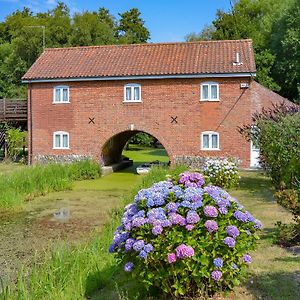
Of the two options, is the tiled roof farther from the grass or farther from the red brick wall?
the grass

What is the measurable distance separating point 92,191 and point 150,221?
1488cm

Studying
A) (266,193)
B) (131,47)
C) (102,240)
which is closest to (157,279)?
(102,240)

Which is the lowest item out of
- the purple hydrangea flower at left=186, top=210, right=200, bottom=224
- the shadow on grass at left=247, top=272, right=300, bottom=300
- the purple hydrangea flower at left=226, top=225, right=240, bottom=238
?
the shadow on grass at left=247, top=272, right=300, bottom=300

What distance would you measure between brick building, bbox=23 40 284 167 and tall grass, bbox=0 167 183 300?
1741 centimetres

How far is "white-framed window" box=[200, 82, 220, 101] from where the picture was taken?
24.6 metres

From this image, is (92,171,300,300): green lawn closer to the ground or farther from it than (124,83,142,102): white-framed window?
closer to the ground

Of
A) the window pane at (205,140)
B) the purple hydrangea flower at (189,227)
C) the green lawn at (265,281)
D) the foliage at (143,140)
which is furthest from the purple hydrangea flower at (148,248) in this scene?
the foliage at (143,140)

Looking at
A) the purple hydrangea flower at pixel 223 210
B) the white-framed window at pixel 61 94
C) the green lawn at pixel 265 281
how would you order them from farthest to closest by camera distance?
1. the white-framed window at pixel 61 94
2. the green lawn at pixel 265 281
3. the purple hydrangea flower at pixel 223 210

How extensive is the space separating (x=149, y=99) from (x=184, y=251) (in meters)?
20.8

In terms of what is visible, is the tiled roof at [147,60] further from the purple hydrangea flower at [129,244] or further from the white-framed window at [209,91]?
the purple hydrangea flower at [129,244]

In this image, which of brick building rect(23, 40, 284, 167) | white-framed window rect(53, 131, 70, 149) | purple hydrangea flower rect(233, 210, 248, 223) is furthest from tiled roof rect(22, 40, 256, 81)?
purple hydrangea flower rect(233, 210, 248, 223)

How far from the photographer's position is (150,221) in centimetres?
512

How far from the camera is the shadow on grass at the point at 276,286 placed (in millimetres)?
5727

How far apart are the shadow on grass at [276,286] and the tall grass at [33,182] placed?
419 inches
